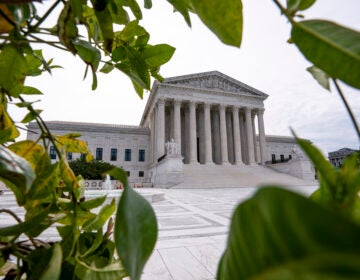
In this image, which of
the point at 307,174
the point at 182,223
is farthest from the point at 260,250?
the point at 307,174

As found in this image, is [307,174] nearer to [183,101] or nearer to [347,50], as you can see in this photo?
[183,101]

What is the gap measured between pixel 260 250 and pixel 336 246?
0.12 ft

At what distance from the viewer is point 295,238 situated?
107 millimetres

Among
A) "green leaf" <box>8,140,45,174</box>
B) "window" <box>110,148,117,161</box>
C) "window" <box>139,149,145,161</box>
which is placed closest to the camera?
"green leaf" <box>8,140,45,174</box>

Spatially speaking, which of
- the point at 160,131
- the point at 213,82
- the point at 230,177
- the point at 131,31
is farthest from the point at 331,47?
the point at 213,82

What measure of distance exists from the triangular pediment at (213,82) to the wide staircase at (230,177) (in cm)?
803

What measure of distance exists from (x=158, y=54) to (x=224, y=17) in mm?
280

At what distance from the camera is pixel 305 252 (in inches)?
4.1

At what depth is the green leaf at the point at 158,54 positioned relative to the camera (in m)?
0.53

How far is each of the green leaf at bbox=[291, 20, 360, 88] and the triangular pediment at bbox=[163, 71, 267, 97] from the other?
22.5m

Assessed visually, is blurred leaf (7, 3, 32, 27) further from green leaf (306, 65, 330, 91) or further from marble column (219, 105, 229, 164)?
marble column (219, 105, 229, 164)

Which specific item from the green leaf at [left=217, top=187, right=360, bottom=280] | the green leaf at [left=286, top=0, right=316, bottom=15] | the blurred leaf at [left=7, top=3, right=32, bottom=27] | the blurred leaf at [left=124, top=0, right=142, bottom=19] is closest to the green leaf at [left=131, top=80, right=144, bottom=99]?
the blurred leaf at [left=124, top=0, right=142, bottom=19]

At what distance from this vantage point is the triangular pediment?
75.8 ft

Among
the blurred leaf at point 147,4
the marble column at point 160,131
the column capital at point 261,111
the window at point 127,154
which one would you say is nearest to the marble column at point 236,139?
the column capital at point 261,111
